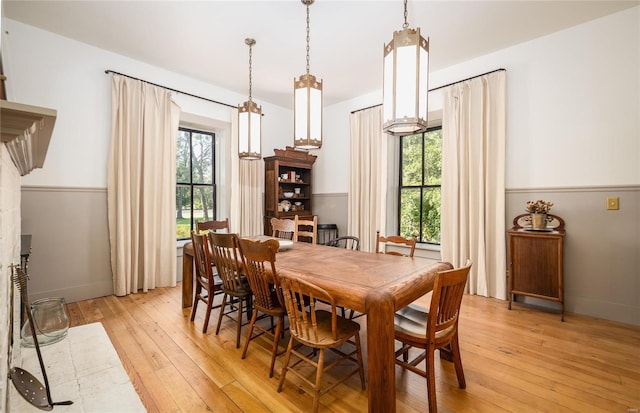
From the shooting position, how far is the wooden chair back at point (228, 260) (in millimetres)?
2133

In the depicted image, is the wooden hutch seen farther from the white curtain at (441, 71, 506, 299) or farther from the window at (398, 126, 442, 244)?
the white curtain at (441, 71, 506, 299)

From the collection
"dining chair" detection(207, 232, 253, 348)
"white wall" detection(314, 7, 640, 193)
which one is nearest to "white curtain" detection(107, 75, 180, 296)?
"dining chair" detection(207, 232, 253, 348)

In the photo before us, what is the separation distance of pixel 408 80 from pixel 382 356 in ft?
5.01

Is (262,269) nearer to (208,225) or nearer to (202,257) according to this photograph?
(202,257)

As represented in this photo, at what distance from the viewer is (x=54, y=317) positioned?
176 cm

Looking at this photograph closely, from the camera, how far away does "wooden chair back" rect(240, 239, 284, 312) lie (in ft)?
5.90

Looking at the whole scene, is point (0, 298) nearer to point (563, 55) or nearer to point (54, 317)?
point (54, 317)

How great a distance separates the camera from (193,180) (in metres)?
4.46

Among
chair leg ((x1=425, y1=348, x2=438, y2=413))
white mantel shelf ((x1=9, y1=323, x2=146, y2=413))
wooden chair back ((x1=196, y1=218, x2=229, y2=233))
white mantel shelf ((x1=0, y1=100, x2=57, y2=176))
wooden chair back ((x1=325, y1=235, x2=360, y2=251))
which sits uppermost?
white mantel shelf ((x1=0, y1=100, x2=57, y2=176))

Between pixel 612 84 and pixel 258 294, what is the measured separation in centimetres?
376

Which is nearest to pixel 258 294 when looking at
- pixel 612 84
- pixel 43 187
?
pixel 43 187

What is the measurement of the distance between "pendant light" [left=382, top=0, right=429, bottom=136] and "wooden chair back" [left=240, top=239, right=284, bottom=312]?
1095 mm

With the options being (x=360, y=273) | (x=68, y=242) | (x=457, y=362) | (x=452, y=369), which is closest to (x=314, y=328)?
(x=360, y=273)

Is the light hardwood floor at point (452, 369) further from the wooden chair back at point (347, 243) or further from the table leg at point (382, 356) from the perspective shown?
the wooden chair back at point (347, 243)
